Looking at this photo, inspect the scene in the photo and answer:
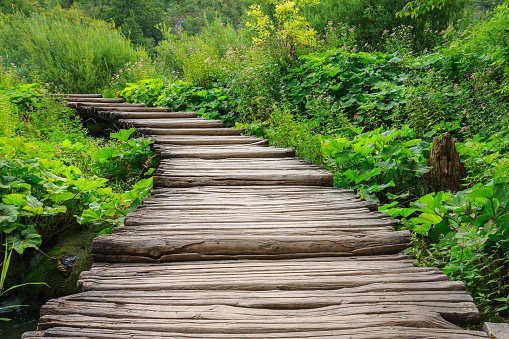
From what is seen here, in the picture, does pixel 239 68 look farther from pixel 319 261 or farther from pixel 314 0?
pixel 319 261

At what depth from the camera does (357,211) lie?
8.40 feet

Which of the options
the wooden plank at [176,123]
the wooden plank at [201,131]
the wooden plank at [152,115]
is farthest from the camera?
the wooden plank at [152,115]

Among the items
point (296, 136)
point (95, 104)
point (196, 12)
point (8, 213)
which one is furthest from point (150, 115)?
point (196, 12)

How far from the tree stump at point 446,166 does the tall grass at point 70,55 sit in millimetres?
7559

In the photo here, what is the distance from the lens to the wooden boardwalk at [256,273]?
1484mm

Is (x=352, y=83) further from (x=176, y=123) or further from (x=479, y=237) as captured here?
(x=479, y=237)

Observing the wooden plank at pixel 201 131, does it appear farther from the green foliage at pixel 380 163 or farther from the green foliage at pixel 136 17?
the green foliage at pixel 136 17

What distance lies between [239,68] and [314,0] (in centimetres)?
347

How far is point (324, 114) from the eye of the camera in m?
4.91

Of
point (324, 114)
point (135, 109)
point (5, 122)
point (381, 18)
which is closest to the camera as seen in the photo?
point (5, 122)

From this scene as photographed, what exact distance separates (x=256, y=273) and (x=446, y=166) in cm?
225

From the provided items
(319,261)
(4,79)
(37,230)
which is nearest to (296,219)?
(319,261)

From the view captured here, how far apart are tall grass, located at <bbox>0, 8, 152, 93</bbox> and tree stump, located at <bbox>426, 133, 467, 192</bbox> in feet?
24.8

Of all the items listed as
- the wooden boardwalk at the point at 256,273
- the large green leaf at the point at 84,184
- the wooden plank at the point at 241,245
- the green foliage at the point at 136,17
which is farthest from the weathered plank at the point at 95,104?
the green foliage at the point at 136,17
